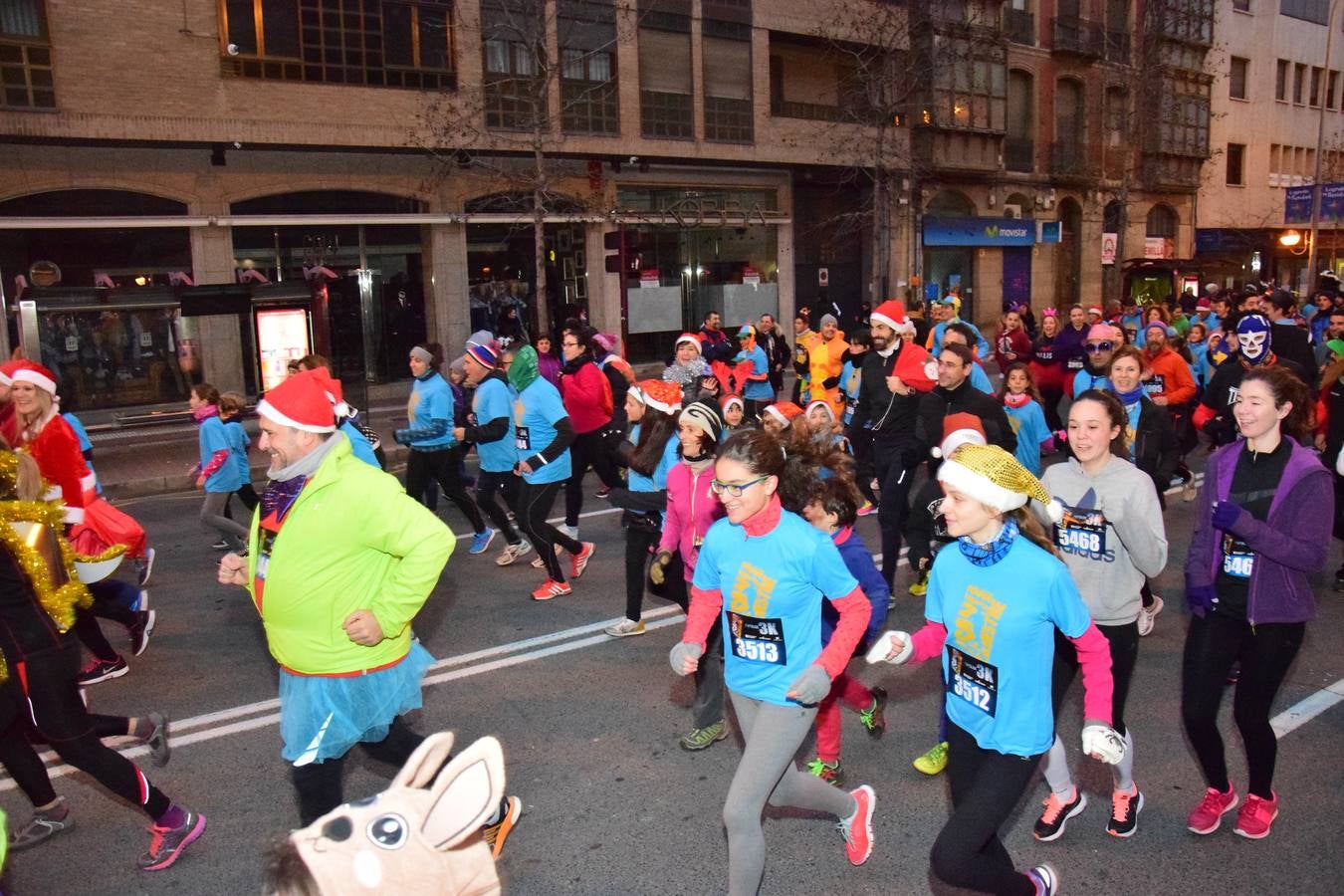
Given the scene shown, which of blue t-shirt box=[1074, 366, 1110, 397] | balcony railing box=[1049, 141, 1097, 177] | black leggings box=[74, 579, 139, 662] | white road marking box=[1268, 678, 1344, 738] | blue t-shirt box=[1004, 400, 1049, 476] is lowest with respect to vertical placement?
white road marking box=[1268, 678, 1344, 738]

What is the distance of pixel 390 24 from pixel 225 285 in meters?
7.68

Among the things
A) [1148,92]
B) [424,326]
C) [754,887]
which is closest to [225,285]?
[424,326]

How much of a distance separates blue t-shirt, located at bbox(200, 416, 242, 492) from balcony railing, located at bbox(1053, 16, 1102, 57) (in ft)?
113

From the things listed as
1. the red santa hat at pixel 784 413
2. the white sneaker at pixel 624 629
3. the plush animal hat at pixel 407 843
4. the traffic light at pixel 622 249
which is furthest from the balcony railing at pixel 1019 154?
the plush animal hat at pixel 407 843

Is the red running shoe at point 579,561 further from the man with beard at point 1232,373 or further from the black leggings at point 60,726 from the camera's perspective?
the man with beard at point 1232,373

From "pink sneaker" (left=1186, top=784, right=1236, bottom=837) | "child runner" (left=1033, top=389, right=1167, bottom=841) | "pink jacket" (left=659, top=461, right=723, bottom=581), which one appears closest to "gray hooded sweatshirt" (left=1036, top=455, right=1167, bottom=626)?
"child runner" (left=1033, top=389, right=1167, bottom=841)

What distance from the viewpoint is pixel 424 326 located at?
23.3m

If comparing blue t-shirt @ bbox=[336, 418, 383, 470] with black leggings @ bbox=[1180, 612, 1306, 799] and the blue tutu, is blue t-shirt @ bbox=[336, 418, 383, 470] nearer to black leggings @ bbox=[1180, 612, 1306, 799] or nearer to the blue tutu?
the blue tutu

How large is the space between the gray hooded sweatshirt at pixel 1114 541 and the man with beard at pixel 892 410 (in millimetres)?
2824

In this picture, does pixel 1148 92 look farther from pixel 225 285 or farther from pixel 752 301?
pixel 225 285

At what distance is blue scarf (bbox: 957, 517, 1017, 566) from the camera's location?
3484 millimetres

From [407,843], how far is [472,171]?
22180 mm

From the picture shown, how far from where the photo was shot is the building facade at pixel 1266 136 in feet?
145

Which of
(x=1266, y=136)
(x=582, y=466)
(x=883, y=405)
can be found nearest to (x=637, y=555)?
(x=883, y=405)
